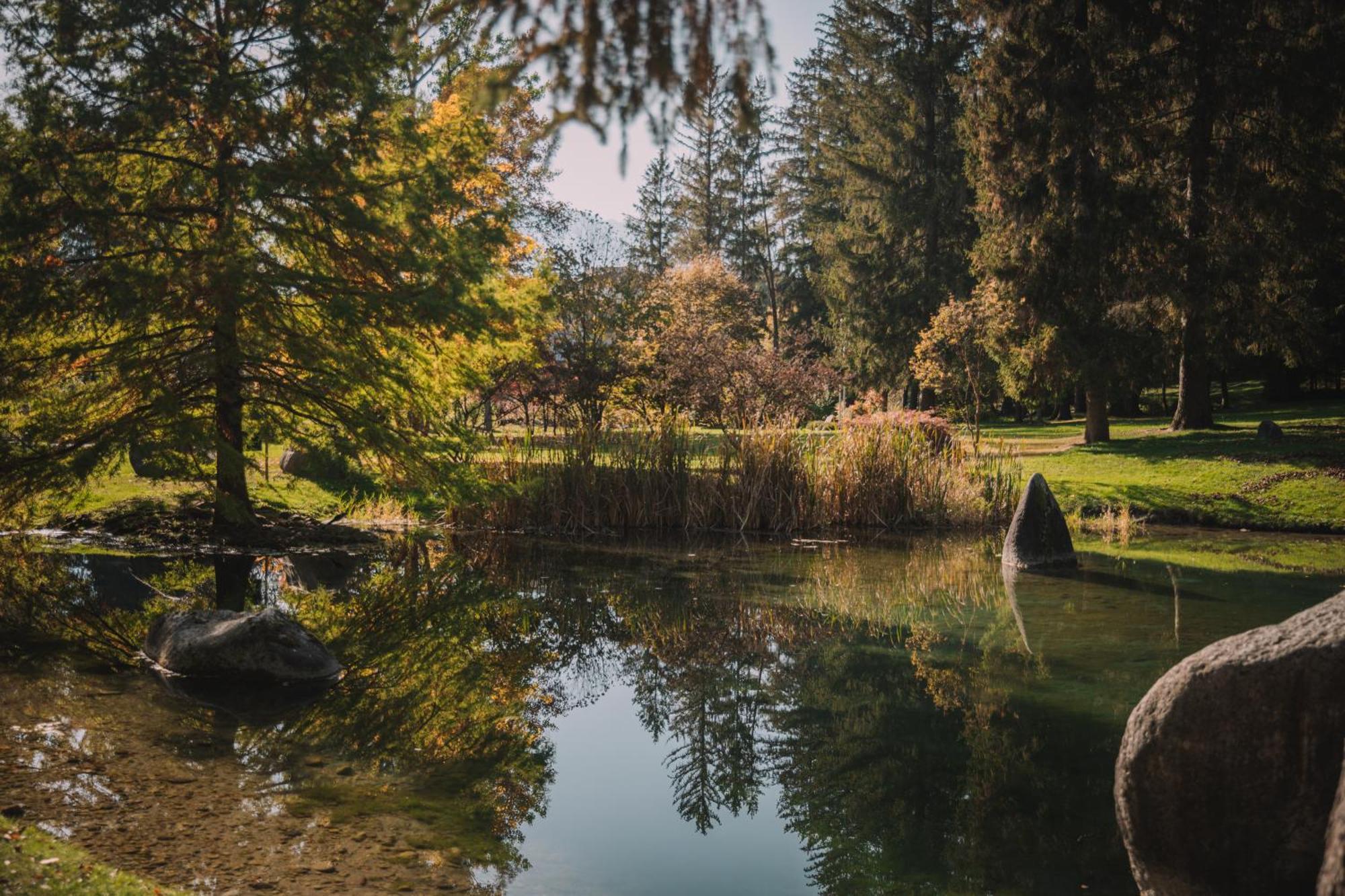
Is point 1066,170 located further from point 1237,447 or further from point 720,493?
point 720,493

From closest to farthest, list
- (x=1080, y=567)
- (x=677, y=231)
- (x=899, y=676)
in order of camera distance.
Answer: (x=899, y=676) → (x=1080, y=567) → (x=677, y=231)

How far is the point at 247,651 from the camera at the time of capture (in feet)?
21.1

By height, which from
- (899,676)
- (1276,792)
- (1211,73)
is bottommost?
(899,676)

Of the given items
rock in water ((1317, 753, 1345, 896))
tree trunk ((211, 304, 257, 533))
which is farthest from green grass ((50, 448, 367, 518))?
rock in water ((1317, 753, 1345, 896))

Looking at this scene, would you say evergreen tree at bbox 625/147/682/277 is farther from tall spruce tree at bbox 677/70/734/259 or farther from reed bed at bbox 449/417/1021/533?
reed bed at bbox 449/417/1021/533

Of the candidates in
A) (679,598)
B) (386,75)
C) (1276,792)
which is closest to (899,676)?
(679,598)

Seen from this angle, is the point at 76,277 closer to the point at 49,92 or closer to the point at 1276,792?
the point at 49,92

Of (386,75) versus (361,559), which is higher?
(386,75)

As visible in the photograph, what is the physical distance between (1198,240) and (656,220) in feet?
128

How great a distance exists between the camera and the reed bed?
1391cm

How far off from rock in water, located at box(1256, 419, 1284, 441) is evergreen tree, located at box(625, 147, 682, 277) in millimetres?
38554

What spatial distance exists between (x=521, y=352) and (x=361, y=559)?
2.97 metres

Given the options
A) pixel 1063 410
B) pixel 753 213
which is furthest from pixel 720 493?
pixel 753 213

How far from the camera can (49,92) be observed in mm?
8938
